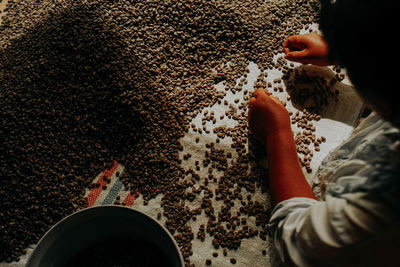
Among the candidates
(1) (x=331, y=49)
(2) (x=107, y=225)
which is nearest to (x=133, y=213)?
(2) (x=107, y=225)

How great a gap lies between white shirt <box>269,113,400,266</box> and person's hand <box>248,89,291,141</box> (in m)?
0.54

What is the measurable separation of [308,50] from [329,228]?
1.10 meters

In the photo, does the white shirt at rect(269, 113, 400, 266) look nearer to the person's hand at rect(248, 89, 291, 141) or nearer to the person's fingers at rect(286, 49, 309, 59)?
the person's hand at rect(248, 89, 291, 141)

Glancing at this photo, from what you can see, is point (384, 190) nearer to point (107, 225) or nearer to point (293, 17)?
point (107, 225)

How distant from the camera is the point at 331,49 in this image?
0.66 metres

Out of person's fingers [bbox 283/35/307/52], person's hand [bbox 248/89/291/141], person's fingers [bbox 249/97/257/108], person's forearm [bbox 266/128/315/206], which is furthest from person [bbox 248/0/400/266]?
person's fingers [bbox 283/35/307/52]

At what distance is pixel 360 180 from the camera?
76 centimetres

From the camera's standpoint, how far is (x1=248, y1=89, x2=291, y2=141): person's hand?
1.46m

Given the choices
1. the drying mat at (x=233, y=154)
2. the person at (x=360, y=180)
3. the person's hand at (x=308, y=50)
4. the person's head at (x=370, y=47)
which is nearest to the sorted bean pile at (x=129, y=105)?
the drying mat at (x=233, y=154)

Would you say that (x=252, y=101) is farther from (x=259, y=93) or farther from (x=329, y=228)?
(x=329, y=228)

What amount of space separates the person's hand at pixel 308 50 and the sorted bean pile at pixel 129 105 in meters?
0.14

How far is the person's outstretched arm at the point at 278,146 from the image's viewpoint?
129cm

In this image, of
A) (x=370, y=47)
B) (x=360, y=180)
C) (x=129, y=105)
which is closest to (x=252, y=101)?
(x=129, y=105)

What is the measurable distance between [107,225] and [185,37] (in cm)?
110
